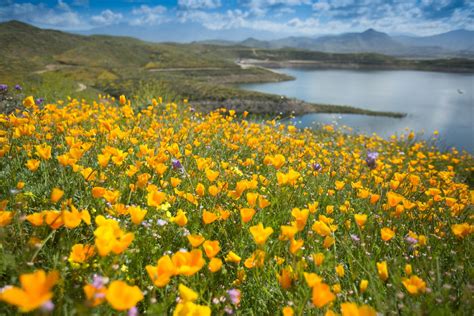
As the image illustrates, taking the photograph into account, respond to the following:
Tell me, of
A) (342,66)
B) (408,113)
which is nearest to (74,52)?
(408,113)

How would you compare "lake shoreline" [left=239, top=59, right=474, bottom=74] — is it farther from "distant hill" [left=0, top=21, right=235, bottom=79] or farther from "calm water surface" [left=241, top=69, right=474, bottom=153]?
"calm water surface" [left=241, top=69, right=474, bottom=153]

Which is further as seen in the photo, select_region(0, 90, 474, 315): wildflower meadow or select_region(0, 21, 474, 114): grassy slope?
select_region(0, 21, 474, 114): grassy slope

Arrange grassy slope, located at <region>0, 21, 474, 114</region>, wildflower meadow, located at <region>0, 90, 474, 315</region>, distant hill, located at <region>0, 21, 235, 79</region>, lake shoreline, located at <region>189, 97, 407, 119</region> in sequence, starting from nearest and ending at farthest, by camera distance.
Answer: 1. wildflower meadow, located at <region>0, 90, 474, 315</region>
2. lake shoreline, located at <region>189, 97, 407, 119</region>
3. grassy slope, located at <region>0, 21, 474, 114</region>
4. distant hill, located at <region>0, 21, 235, 79</region>

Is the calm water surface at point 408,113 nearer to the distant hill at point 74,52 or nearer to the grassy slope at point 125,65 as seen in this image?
the grassy slope at point 125,65

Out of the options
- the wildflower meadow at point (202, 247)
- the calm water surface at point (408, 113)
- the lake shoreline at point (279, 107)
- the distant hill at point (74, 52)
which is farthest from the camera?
the distant hill at point (74, 52)

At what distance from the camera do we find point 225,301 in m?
1.80

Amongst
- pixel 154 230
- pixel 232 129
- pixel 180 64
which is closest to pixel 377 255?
pixel 154 230

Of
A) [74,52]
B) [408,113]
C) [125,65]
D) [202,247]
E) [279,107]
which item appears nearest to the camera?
[202,247]

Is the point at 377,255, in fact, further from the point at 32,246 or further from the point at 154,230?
the point at 32,246

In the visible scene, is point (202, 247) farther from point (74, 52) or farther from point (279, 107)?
point (74, 52)

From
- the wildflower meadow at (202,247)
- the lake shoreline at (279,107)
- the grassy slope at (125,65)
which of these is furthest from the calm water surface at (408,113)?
the wildflower meadow at (202,247)

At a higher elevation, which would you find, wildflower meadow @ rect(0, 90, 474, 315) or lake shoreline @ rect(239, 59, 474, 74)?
lake shoreline @ rect(239, 59, 474, 74)

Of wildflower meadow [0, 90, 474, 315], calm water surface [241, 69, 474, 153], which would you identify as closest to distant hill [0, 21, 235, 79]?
calm water surface [241, 69, 474, 153]

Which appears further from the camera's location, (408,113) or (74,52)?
(74,52)
